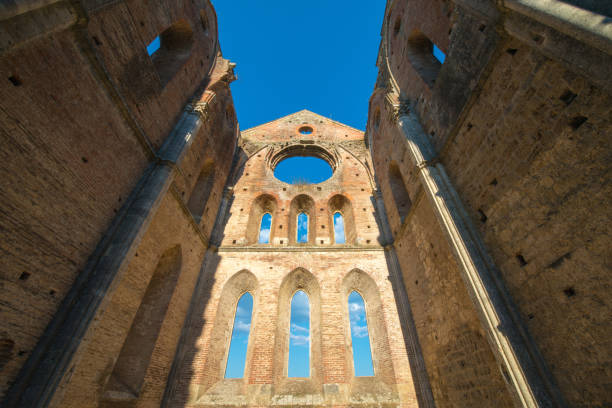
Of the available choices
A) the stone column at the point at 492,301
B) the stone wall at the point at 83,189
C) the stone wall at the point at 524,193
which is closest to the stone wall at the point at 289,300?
the stone wall at the point at 83,189

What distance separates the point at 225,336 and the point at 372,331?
194 inches

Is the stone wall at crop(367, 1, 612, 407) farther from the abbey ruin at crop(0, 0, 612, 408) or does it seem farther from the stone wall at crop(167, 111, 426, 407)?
the stone wall at crop(167, 111, 426, 407)

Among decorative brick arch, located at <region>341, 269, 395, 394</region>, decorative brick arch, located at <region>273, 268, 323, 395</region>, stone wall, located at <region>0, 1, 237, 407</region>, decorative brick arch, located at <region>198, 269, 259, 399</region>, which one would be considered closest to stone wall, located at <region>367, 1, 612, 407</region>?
decorative brick arch, located at <region>341, 269, 395, 394</region>

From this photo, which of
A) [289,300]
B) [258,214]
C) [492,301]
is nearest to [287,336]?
[289,300]

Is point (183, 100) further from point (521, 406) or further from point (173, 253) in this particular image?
point (521, 406)

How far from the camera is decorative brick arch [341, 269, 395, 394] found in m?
7.70

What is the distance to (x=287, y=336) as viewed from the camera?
8.73 m

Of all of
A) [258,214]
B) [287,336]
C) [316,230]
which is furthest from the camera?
[258,214]

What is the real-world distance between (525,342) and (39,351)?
759cm

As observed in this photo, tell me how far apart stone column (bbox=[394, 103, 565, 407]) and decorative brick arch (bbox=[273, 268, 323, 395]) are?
17.0 ft

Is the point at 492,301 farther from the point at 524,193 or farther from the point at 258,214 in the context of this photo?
the point at 258,214

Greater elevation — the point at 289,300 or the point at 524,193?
the point at 289,300

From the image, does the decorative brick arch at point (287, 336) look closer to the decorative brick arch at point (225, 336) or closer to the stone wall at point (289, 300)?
the stone wall at point (289, 300)

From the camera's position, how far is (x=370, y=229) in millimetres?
10906
